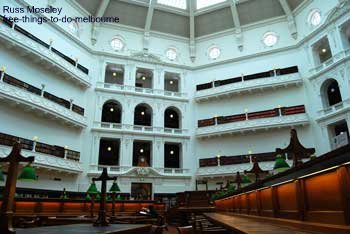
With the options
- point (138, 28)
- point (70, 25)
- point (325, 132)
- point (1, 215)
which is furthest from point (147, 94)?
point (1, 215)

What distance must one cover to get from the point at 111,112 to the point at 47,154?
9.27 metres

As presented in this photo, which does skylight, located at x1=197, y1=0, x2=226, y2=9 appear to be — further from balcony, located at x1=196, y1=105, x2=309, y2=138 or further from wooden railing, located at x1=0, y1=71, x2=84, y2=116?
wooden railing, located at x1=0, y1=71, x2=84, y2=116

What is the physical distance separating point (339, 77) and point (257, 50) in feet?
25.2

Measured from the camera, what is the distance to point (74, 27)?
75.2ft

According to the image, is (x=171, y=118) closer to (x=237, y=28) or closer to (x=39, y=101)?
(x=237, y=28)

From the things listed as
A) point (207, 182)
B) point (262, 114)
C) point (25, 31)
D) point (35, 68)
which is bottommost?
point (207, 182)

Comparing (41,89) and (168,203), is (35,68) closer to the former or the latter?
(41,89)

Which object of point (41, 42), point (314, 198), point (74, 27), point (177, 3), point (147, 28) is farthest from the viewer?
point (177, 3)

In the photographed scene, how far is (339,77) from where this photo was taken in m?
19.2

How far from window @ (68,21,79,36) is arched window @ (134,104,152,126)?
8.35 meters

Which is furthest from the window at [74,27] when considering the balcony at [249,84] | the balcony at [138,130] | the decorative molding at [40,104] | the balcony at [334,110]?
the balcony at [334,110]

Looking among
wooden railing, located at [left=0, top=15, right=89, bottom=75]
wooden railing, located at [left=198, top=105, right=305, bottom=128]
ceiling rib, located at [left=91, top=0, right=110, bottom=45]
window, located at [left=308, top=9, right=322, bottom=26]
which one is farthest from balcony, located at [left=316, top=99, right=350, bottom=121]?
ceiling rib, located at [left=91, top=0, right=110, bottom=45]

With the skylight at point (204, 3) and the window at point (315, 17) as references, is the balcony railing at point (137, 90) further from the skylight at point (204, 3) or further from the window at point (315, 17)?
the window at point (315, 17)

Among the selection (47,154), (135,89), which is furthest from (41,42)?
(135,89)
